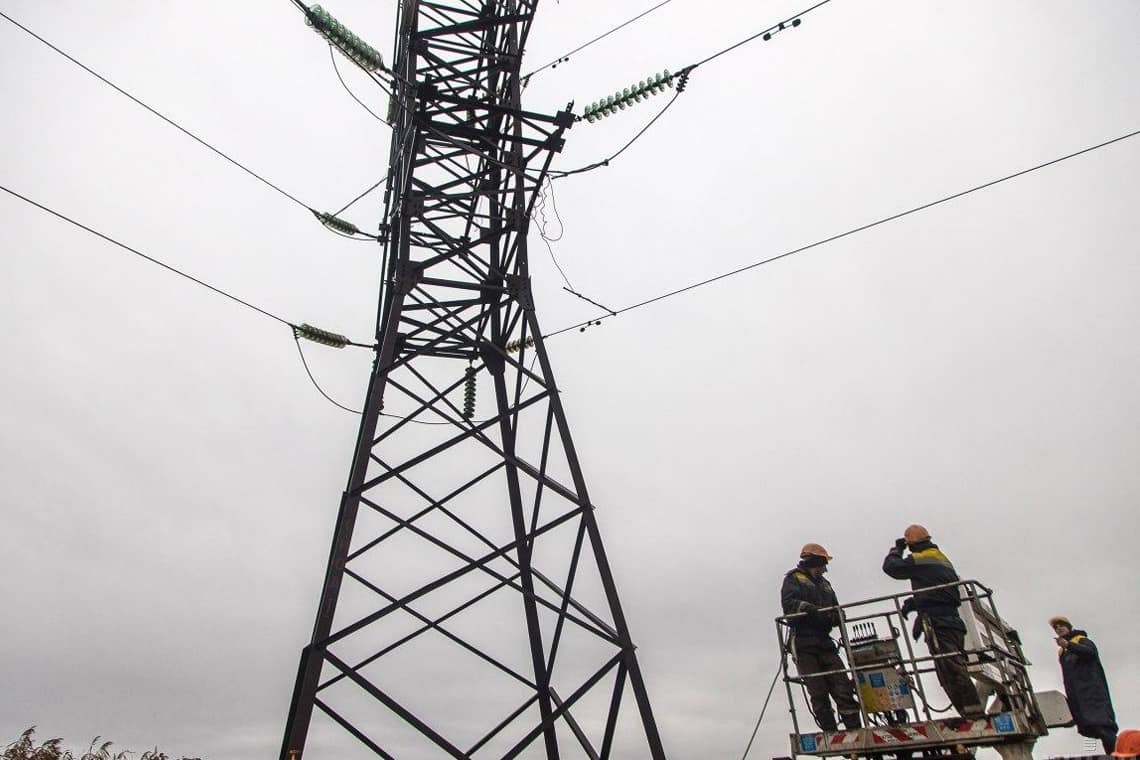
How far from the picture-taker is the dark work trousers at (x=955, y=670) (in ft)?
23.0

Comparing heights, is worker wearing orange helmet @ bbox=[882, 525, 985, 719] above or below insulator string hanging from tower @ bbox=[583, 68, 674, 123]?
below

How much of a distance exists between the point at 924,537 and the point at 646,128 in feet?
19.6

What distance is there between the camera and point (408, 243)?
30.2ft

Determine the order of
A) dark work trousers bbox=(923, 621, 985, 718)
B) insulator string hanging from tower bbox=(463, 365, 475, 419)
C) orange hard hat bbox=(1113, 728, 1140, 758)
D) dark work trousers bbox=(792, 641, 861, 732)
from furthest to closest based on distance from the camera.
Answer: insulator string hanging from tower bbox=(463, 365, 475, 419)
dark work trousers bbox=(792, 641, 861, 732)
dark work trousers bbox=(923, 621, 985, 718)
orange hard hat bbox=(1113, 728, 1140, 758)

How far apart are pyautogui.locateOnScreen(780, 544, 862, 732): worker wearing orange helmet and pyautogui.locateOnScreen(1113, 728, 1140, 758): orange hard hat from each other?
7.45 feet

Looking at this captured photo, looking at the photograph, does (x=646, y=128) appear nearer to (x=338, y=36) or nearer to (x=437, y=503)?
(x=338, y=36)

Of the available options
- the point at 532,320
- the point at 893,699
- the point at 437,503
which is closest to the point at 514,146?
the point at 532,320

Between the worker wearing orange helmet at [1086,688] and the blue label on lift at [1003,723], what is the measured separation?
3.70 feet

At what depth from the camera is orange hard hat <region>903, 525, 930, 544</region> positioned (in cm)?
786

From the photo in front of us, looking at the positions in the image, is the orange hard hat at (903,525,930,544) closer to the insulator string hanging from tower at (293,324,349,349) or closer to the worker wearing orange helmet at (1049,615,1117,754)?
the worker wearing orange helmet at (1049,615,1117,754)

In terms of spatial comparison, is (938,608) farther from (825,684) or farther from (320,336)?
(320,336)

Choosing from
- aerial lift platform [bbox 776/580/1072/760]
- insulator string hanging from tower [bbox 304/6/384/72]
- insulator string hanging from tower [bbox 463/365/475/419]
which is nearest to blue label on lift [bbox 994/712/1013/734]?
aerial lift platform [bbox 776/580/1072/760]

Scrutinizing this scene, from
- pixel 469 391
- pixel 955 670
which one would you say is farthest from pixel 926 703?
pixel 469 391

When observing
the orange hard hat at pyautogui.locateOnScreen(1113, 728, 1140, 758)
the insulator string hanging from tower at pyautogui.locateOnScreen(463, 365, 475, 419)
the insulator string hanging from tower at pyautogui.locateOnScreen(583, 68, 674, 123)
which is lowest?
the orange hard hat at pyautogui.locateOnScreen(1113, 728, 1140, 758)
